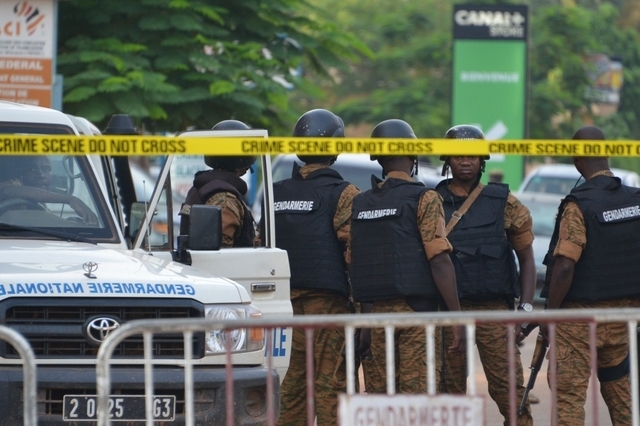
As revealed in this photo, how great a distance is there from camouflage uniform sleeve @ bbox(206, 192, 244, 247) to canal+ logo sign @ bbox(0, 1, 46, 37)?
5.16 meters

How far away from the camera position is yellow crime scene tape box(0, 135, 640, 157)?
21.4 ft

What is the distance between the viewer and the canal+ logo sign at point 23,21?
1174 cm

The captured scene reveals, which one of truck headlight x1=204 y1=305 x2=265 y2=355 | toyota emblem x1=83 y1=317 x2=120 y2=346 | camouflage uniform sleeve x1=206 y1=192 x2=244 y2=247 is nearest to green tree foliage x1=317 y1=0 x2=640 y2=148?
camouflage uniform sleeve x1=206 y1=192 x2=244 y2=247

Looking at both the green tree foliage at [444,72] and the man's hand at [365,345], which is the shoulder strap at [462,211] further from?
the green tree foliage at [444,72]

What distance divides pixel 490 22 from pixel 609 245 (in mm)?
18442

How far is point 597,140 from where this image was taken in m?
7.19

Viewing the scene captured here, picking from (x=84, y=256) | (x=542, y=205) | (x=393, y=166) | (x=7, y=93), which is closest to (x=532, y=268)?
(x=393, y=166)

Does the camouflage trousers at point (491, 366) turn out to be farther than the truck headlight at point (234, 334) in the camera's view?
Yes

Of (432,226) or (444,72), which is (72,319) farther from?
(444,72)

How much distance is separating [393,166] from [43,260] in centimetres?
214

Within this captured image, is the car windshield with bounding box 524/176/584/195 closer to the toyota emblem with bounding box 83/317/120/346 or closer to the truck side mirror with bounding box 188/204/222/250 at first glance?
the truck side mirror with bounding box 188/204/222/250

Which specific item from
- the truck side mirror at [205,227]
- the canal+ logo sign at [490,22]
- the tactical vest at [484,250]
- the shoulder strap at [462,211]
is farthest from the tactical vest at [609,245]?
the canal+ logo sign at [490,22]

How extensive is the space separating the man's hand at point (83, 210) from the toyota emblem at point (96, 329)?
41.5 inches

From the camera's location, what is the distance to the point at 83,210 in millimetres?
6617
